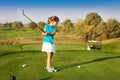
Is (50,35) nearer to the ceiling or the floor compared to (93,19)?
nearer to the floor

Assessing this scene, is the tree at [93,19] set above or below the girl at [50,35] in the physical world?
above

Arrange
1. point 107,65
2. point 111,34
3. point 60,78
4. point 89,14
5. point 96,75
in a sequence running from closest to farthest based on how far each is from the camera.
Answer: point 60,78
point 96,75
point 107,65
point 111,34
point 89,14

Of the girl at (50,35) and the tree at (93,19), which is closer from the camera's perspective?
the girl at (50,35)

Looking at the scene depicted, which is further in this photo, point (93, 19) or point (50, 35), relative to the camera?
point (93, 19)

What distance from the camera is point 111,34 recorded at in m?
76.2

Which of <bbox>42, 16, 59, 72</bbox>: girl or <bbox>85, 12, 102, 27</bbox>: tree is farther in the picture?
<bbox>85, 12, 102, 27</bbox>: tree

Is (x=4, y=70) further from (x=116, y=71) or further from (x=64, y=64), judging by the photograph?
(x=116, y=71)

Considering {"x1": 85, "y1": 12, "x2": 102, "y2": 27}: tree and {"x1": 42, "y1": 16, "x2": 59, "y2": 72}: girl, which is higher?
{"x1": 85, "y1": 12, "x2": 102, "y2": 27}: tree

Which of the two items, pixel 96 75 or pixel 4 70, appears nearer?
pixel 96 75

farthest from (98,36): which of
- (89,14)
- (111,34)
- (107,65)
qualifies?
(107,65)

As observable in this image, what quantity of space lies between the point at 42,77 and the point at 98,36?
2711 inches

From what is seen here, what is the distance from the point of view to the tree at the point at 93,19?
87794 millimetres

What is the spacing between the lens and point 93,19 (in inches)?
3553

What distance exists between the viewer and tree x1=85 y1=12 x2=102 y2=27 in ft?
288
